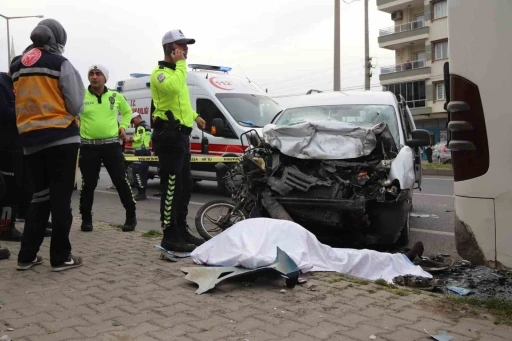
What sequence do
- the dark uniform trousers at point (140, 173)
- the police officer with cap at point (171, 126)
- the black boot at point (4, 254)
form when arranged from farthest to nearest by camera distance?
the dark uniform trousers at point (140, 173)
the police officer with cap at point (171, 126)
the black boot at point (4, 254)

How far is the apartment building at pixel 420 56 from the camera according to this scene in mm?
45812

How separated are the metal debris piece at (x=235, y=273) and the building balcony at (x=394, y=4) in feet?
160

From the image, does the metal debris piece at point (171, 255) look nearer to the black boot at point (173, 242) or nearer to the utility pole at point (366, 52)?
the black boot at point (173, 242)

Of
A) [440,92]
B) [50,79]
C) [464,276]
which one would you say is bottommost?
[464,276]

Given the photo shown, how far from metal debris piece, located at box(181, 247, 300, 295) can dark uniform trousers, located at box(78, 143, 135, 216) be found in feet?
8.69

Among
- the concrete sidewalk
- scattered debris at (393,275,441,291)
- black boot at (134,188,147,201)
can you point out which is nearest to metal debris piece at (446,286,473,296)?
scattered debris at (393,275,441,291)

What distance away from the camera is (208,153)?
1106cm

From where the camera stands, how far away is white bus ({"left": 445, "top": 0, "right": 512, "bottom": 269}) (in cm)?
309

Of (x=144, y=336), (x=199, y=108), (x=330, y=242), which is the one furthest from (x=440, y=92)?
(x=144, y=336)

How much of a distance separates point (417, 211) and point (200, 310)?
622 centimetres

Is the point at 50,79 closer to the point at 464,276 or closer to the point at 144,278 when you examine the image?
the point at 144,278

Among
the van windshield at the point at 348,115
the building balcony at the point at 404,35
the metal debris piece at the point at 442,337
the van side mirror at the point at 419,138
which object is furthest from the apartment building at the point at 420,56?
the metal debris piece at the point at 442,337

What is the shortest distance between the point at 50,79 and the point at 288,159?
2621 mm

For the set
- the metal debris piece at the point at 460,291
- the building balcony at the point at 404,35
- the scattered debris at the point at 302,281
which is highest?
the building balcony at the point at 404,35
